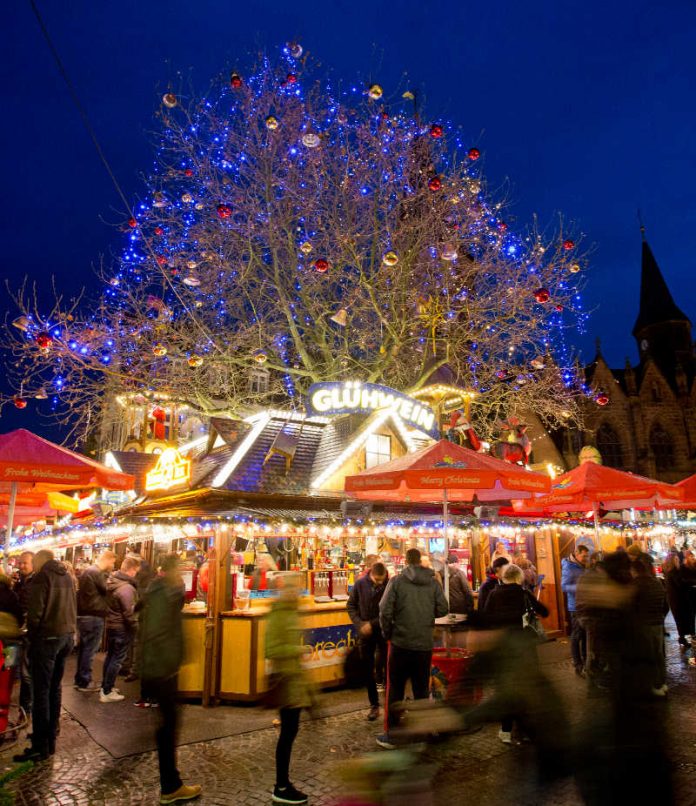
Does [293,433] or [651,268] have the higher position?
[651,268]

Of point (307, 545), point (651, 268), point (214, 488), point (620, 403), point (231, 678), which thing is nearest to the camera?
point (231, 678)

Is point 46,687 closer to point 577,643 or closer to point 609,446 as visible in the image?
point 577,643

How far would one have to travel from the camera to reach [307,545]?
1151 centimetres

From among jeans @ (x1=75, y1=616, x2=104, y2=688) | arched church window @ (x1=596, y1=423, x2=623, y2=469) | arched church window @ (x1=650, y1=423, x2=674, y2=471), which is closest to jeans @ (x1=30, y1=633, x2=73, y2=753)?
jeans @ (x1=75, y1=616, x2=104, y2=688)

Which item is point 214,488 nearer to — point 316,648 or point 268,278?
point 316,648

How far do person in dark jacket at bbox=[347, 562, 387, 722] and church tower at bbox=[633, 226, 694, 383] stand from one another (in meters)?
42.8

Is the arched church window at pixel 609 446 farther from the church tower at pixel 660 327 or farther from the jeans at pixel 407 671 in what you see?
the jeans at pixel 407 671

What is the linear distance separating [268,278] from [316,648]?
454 inches

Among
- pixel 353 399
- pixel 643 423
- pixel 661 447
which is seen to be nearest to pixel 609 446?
pixel 643 423

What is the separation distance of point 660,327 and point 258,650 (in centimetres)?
4874

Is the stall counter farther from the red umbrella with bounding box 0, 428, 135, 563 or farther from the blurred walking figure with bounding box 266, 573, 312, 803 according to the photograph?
the blurred walking figure with bounding box 266, 573, 312, 803

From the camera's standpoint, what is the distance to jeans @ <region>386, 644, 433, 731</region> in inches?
239

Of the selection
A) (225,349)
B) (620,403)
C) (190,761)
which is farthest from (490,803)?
(620,403)

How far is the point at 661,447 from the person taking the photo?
40.6 m
